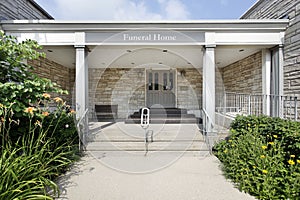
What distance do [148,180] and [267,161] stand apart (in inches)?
66.5

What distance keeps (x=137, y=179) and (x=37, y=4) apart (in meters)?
6.72

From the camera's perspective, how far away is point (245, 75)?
6.91 meters

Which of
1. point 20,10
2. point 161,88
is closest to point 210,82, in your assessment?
point 161,88

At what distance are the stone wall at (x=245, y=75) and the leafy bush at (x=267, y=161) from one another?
3.13m

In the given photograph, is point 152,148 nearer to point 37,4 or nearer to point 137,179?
point 137,179

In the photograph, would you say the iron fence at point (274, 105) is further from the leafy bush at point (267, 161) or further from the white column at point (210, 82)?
the leafy bush at point (267, 161)

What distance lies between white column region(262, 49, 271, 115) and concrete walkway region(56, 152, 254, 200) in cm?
273

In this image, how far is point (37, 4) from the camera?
6.45 meters

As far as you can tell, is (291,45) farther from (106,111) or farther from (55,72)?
(55,72)

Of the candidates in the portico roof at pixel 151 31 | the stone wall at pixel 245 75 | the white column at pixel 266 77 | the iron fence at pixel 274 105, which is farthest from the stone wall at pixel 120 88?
the white column at pixel 266 77

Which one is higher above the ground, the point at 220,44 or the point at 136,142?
the point at 220,44

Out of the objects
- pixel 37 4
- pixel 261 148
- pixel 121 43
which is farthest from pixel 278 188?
pixel 37 4

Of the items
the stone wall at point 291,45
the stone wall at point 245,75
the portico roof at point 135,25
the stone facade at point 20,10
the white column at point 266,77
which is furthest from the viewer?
the stone wall at point 245,75

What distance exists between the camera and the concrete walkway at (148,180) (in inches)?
97.7
